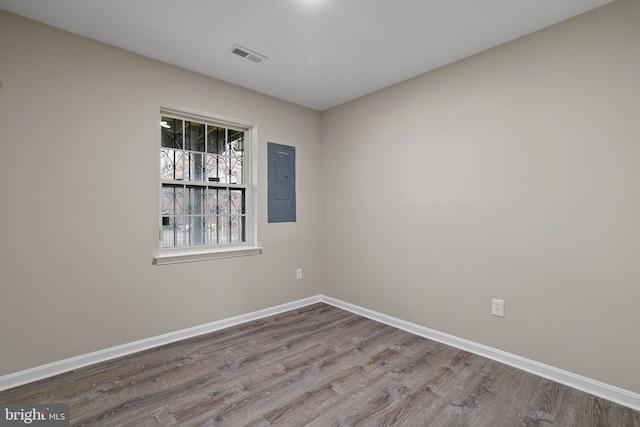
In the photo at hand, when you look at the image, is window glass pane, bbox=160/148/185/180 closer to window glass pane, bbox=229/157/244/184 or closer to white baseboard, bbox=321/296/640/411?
window glass pane, bbox=229/157/244/184

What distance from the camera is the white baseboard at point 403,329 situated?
1.96m

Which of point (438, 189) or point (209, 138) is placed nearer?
point (438, 189)

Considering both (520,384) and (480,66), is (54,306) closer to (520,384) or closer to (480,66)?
(520,384)

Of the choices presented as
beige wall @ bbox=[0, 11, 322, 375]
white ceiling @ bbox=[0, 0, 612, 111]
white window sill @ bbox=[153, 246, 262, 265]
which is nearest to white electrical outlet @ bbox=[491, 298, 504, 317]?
white ceiling @ bbox=[0, 0, 612, 111]

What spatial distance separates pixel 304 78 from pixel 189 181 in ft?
5.11

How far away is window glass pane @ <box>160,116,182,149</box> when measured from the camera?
2.85m

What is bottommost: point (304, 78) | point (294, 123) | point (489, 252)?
point (489, 252)

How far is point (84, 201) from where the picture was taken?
7.62ft

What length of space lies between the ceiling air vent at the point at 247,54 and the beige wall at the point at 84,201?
600mm

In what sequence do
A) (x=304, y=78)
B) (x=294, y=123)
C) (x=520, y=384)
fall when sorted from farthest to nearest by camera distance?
(x=294, y=123), (x=304, y=78), (x=520, y=384)

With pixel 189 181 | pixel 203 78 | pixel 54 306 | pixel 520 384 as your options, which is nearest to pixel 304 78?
pixel 203 78

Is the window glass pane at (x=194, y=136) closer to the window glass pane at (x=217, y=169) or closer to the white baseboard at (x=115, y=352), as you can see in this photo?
the window glass pane at (x=217, y=169)

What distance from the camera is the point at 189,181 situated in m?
2.97

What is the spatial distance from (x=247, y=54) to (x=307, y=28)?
635mm
